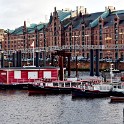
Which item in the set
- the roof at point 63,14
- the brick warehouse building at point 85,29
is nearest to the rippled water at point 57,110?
the brick warehouse building at point 85,29

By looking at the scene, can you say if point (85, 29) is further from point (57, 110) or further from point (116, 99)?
point (57, 110)

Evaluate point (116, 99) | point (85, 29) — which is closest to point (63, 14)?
point (85, 29)

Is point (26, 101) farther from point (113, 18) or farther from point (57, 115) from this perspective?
point (113, 18)

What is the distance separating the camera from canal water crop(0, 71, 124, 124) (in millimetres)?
51094

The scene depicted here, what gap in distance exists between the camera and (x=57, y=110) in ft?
190

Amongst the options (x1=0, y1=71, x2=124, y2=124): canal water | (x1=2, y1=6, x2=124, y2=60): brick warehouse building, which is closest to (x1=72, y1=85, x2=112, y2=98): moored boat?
(x1=0, y1=71, x2=124, y2=124): canal water

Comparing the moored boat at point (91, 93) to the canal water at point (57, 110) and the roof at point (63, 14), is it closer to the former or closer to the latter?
the canal water at point (57, 110)

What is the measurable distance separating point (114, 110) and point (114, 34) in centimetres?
10636

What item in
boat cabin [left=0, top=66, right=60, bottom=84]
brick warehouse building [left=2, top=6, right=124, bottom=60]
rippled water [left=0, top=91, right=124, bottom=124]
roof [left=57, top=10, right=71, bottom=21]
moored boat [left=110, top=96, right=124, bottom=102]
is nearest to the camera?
rippled water [left=0, top=91, right=124, bottom=124]

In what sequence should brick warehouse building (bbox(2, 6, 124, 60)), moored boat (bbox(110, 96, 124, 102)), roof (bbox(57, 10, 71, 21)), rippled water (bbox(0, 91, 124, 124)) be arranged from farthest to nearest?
roof (bbox(57, 10, 71, 21)), brick warehouse building (bbox(2, 6, 124, 60)), moored boat (bbox(110, 96, 124, 102)), rippled water (bbox(0, 91, 124, 124))

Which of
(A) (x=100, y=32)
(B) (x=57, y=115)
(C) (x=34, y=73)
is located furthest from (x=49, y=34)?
(B) (x=57, y=115)

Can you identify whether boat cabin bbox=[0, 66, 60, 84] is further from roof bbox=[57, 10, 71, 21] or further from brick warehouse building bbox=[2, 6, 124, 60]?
roof bbox=[57, 10, 71, 21]

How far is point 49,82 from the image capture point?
3063 inches

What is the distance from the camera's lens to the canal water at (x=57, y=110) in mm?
51094
